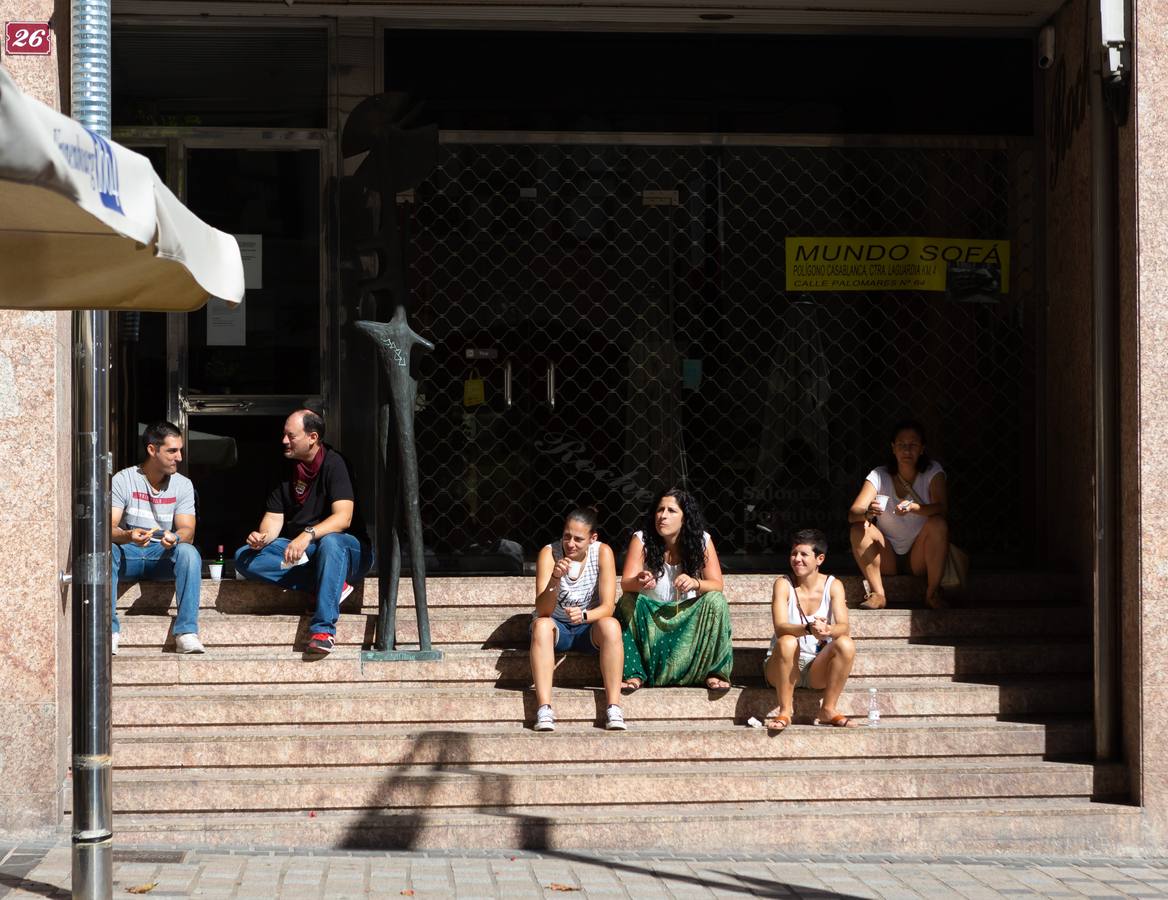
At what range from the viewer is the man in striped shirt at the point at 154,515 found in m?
8.34

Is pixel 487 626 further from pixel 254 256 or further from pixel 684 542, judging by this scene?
pixel 254 256

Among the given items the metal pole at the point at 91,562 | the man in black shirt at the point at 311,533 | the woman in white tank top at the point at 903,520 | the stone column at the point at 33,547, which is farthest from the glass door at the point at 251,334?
the metal pole at the point at 91,562

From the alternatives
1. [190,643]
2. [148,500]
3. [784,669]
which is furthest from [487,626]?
[148,500]

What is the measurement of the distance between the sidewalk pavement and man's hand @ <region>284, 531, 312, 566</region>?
5.60 feet

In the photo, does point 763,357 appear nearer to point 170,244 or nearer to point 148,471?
point 148,471

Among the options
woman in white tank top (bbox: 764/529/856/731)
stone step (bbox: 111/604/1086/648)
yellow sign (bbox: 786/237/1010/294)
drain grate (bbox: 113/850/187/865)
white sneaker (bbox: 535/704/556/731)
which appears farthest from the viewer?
yellow sign (bbox: 786/237/1010/294)

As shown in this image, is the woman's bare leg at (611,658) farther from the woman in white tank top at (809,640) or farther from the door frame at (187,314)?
the door frame at (187,314)

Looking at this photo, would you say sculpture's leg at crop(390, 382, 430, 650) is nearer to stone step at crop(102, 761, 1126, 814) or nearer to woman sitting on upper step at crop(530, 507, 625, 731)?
woman sitting on upper step at crop(530, 507, 625, 731)

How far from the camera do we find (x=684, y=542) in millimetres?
8383

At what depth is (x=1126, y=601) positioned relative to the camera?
26.0ft

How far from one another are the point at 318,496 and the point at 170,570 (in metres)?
0.90

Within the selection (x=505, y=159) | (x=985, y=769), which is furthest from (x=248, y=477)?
(x=985, y=769)

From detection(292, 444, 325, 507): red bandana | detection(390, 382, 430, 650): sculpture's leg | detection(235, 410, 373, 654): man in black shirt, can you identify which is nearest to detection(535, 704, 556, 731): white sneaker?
detection(390, 382, 430, 650): sculpture's leg

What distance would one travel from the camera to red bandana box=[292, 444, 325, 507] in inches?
343
